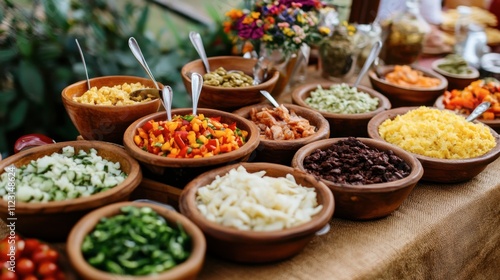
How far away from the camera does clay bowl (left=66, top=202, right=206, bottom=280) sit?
1078 mm

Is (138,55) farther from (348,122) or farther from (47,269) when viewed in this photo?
(47,269)

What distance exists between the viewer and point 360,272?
136cm

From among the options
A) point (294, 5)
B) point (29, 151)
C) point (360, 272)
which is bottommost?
point (360, 272)

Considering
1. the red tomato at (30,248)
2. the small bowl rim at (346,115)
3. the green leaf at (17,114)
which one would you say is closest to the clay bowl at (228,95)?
the small bowl rim at (346,115)

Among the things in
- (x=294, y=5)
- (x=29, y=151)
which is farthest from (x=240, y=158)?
(x=294, y=5)

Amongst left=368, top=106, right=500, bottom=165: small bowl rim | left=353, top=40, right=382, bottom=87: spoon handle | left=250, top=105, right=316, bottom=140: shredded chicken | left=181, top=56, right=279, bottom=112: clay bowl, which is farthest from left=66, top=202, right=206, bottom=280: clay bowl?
left=353, top=40, right=382, bottom=87: spoon handle

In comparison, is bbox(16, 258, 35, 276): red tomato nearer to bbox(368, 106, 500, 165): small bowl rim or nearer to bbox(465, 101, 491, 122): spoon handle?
bbox(368, 106, 500, 165): small bowl rim

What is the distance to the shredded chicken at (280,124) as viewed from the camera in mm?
1808

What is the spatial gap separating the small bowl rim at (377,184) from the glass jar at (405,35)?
1.31 metres

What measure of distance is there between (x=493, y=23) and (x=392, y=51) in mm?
1501

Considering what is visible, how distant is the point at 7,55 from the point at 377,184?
88.0 inches

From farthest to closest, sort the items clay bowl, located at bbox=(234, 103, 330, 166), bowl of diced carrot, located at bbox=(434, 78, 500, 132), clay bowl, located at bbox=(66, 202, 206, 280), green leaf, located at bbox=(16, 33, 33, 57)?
green leaf, located at bbox=(16, 33, 33, 57), bowl of diced carrot, located at bbox=(434, 78, 500, 132), clay bowl, located at bbox=(234, 103, 330, 166), clay bowl, located at bbox=(66, 202, 206, 280)

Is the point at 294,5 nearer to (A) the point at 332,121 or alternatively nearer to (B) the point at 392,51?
(A) the point at 332,121

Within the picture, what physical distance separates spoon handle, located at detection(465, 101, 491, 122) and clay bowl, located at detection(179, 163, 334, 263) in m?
1.00
